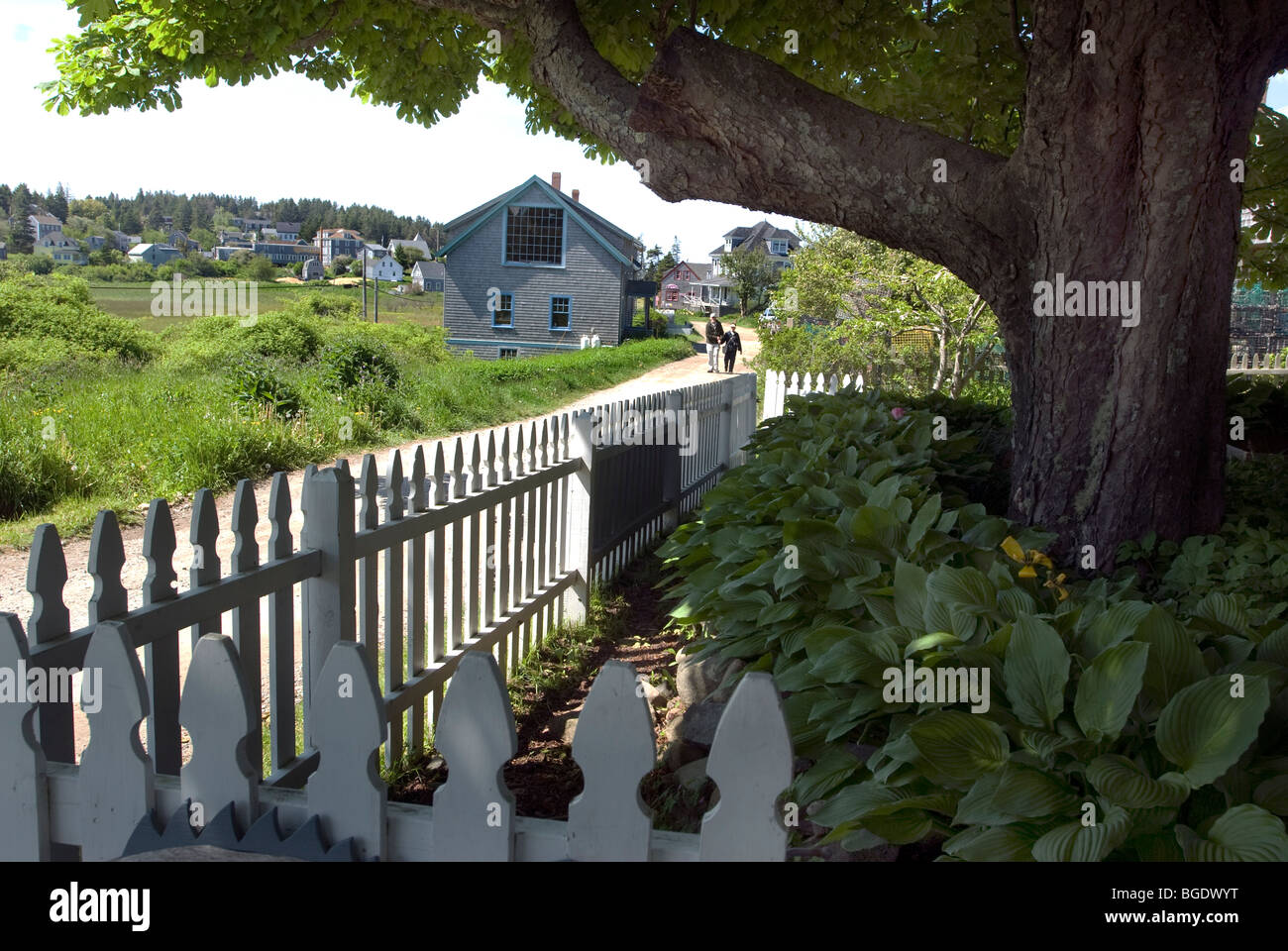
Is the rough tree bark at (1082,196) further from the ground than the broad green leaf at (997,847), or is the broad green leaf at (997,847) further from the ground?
the rough tree bark at (1082,196)

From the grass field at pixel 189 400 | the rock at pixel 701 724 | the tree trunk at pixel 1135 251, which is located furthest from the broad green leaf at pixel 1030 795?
the grass field at pixel 189 400

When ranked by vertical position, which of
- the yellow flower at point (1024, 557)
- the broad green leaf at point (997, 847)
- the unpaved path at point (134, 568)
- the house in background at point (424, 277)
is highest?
the house in background at point (424, 277)

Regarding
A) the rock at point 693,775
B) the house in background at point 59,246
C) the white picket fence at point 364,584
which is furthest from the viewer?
the house in background at point 59,246

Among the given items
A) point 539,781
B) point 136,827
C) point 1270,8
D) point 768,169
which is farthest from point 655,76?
point 136,827

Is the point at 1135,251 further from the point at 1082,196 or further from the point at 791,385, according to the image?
the point at 791,385

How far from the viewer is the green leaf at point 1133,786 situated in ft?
5.06

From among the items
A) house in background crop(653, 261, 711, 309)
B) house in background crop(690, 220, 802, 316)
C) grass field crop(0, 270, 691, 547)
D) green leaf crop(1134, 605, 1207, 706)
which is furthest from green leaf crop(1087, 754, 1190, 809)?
house in background crop(653, 261, 711, 309)

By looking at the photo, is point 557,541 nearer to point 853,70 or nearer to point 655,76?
point 655,76

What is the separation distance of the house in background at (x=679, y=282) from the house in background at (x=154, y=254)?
3709 cm

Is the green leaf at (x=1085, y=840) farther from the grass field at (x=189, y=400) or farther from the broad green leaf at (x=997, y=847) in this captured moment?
the grass field at (x=189, y=400)

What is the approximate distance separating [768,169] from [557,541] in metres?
2.66

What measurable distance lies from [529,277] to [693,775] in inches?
1510

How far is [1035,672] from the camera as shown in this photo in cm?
185

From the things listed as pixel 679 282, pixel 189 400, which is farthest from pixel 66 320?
pixel 679 282
